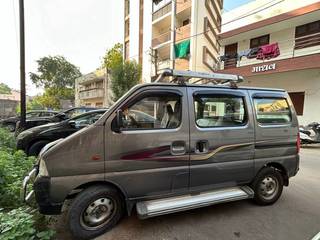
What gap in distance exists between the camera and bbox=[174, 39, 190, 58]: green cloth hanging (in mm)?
19359

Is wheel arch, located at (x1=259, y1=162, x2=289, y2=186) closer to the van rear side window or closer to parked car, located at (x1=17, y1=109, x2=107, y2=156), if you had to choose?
the van rear side window

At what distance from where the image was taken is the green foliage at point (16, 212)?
7.75 feet

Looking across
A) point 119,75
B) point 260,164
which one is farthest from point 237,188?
point 119,75

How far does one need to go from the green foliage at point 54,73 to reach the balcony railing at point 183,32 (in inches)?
1203

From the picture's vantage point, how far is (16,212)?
8.89 feet

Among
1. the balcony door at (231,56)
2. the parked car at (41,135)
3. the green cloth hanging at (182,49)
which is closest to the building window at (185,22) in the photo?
the green cloth hanging at (182,49)

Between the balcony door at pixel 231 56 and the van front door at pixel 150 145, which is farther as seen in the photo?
the balcony door at pixel 231 56

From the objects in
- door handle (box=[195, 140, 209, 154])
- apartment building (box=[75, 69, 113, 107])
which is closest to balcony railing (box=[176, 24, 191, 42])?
apartment building (box=[75, 69, 113, 107])

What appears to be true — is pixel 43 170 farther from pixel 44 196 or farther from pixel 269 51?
pixel 269 51

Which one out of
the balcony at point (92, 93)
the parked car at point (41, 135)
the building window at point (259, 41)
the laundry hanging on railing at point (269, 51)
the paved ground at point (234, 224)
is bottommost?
the paved ground at point (234, 224)

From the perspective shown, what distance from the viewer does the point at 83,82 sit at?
137ft

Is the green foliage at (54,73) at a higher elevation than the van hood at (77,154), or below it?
higher

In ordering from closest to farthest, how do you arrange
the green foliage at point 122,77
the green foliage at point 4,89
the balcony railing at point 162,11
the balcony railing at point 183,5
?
the balcony railing at point 183,5, the green foliage at point 122,77, the balcony railing at point 162,11, the green foliage at point 4,89

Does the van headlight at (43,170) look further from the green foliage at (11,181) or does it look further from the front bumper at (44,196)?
the green foliage at (11,181)
